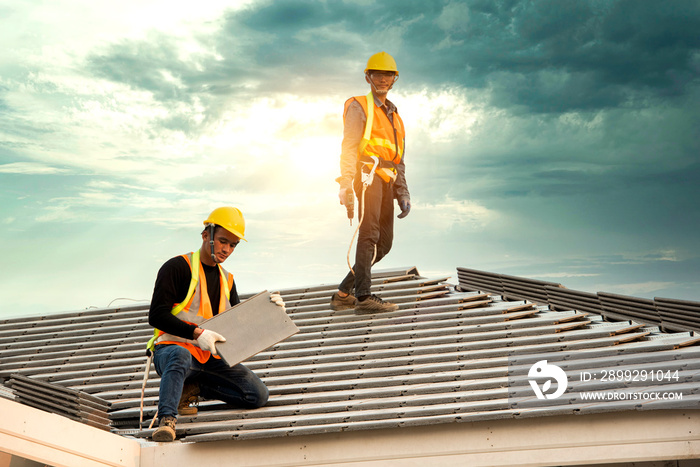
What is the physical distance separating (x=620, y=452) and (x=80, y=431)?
11.7ft

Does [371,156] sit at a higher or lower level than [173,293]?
higher

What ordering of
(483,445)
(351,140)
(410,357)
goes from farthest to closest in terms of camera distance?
(351,140) < (410,357) < (483,445)

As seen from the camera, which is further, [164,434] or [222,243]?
[222,243]

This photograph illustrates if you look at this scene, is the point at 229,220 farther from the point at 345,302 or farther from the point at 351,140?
the point at 345,302

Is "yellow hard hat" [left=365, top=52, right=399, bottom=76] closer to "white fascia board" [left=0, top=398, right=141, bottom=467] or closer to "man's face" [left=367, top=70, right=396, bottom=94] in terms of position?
"man's face" [left=367, top=70, right=396, bottom=94]

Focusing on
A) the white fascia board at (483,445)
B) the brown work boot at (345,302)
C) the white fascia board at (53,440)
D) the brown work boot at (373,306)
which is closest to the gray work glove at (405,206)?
the brown work boot at (373,306)

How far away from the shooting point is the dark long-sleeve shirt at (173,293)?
5.13 metres

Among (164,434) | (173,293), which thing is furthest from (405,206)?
(164,434)

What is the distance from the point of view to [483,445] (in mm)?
4645

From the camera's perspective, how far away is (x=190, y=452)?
16.1 ft

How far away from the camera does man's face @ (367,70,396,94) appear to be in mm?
6691

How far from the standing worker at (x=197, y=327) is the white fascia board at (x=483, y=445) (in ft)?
1.52

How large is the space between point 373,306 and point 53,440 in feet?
11.0

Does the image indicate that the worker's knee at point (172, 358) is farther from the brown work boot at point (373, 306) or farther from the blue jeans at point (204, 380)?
the brown work boot at point (373, 306)
